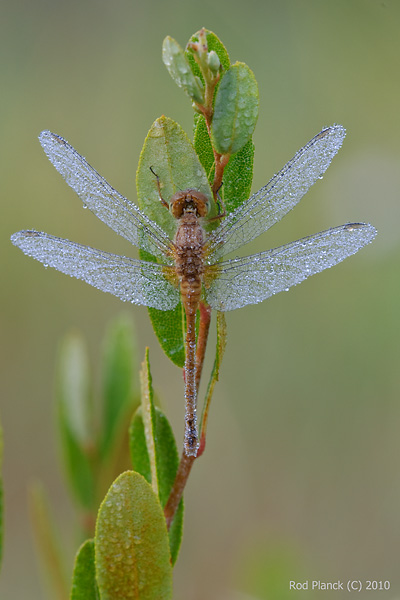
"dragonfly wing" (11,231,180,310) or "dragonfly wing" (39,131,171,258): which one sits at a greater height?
"dragonfly wing" (39,131,171,258)

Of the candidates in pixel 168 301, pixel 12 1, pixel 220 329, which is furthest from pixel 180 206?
pixel 12 1

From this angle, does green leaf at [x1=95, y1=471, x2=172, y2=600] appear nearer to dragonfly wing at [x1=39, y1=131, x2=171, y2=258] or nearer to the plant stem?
the plant stem

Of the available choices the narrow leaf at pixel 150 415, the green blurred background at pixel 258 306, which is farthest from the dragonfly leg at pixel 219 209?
the green blurred background at pixel 258 306

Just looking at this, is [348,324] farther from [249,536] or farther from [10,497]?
[10,497]

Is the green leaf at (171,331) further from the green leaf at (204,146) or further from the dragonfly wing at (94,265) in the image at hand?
the green leaf at (204,146)

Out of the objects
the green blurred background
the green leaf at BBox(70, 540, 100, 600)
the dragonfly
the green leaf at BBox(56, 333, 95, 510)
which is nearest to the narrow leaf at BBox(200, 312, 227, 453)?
the dragonfly
